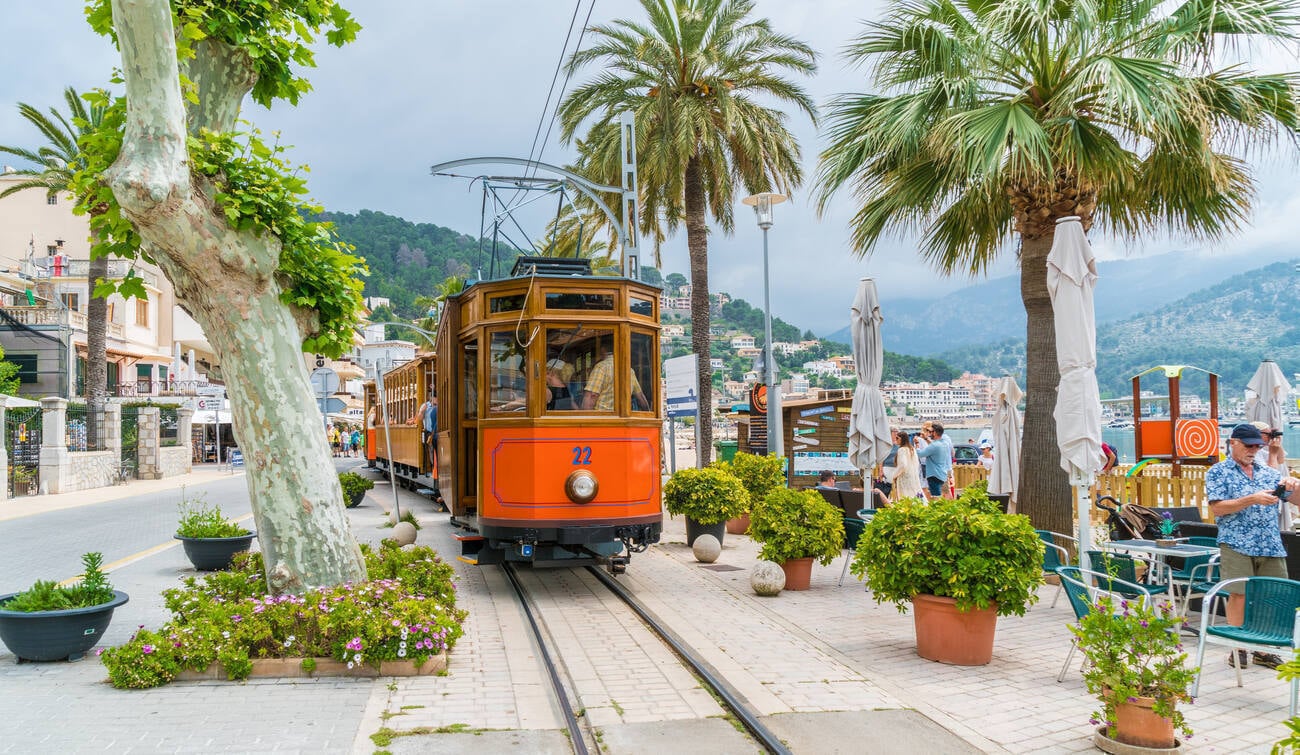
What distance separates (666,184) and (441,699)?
1560 centimetres

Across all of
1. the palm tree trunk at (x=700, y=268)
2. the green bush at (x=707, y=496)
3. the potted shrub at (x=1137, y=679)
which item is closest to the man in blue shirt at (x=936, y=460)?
the green bush at (x=707, y=496)

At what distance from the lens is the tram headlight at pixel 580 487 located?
360 inches

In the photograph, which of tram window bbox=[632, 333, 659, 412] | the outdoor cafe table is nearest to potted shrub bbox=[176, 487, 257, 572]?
tram window bbox=[632, 333, 659, 412]

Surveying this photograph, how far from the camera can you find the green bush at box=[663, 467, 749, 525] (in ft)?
41.3

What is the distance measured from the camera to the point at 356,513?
64.4ft

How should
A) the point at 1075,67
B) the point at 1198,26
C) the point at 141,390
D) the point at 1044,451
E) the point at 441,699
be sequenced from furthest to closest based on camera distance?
the point at 141,390, the point at 1044,451, the point at 1075,67, the point at 1198,26, the point at 441,699

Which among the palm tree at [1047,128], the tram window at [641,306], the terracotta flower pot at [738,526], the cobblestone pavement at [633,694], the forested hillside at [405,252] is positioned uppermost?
the forested hillside at [405,252]

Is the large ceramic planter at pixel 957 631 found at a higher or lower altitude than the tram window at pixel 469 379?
lower

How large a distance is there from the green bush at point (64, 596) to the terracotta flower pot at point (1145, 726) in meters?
6.75

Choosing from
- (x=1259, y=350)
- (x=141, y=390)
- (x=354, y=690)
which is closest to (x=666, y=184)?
(x=354, y=690)

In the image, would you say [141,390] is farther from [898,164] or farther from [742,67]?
[898,164]

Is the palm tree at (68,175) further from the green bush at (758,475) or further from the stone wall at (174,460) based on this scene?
the green bush at (758,475)

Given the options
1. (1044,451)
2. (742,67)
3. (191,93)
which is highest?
(742,67)

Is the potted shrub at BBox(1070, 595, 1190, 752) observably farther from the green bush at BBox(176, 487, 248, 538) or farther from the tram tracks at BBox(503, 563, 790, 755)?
the green bush at BBox(176, 487, 248, 538)
